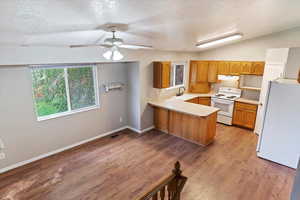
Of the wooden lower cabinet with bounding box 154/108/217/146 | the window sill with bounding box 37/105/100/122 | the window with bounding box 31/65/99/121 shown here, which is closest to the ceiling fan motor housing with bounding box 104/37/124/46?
the window with bounding box 31/65/99/121

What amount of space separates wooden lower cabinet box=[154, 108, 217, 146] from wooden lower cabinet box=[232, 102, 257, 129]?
1.30 meters

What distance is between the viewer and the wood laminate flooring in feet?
9.32

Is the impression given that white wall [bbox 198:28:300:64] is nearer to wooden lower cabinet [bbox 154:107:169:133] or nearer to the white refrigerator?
the white refrigerator

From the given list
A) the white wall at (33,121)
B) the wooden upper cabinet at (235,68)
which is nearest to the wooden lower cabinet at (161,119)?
the white wall at (33,121)

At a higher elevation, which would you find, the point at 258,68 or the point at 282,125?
the point at 258,68

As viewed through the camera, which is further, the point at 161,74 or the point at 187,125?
the point at 161,74

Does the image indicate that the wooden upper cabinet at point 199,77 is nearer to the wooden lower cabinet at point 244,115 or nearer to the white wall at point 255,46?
the white wall at point 255,46

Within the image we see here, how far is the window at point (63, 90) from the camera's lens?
12.1 feet

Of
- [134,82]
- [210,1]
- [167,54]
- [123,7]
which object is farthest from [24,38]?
[167,54]

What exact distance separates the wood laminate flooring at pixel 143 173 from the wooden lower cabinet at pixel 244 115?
783 millimetres

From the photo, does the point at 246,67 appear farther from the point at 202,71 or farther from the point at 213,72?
the point at 202,71

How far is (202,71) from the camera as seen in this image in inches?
236

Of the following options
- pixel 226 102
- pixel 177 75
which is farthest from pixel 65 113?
pixel 226 102

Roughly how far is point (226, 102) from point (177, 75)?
182 centimetres
